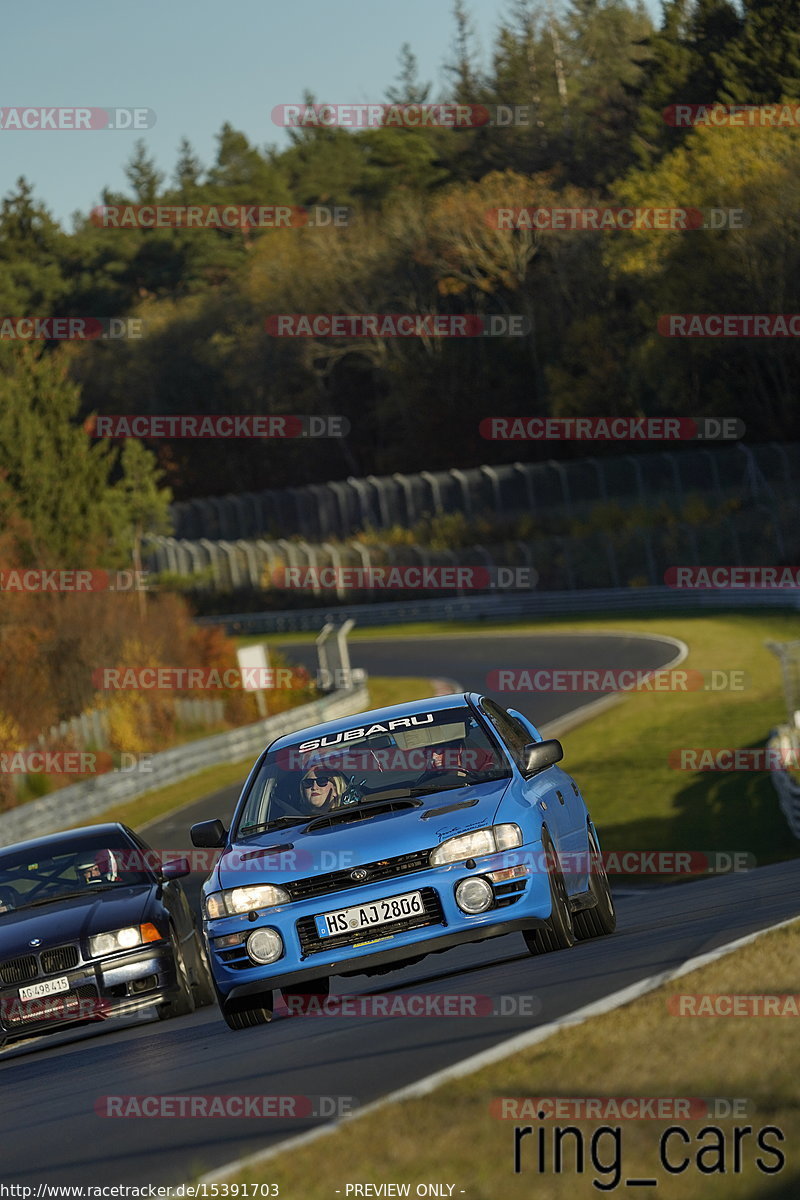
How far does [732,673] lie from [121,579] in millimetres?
19024

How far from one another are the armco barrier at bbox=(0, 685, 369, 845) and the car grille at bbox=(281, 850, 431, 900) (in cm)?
1829

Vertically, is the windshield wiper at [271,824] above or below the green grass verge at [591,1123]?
above

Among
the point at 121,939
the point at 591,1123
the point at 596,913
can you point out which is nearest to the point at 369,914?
the point at 596,913

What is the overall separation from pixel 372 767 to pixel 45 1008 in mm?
3000

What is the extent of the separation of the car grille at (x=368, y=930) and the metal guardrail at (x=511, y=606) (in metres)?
39.9

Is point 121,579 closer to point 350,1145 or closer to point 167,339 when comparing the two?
point 350,1145

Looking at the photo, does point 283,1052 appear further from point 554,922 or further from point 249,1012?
point 554,922

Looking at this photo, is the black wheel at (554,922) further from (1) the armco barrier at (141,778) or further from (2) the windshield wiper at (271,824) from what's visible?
(1) the armco barrier at (141,778)

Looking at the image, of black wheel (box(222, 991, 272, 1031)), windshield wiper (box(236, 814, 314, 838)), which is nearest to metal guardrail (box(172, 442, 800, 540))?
windshield wiper (box(236, 814, 314, 838))

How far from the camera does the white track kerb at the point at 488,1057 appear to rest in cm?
552

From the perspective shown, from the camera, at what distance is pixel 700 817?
2447 centimetres

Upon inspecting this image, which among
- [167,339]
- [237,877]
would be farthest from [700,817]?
[167,339]

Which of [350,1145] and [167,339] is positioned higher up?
[167,339]

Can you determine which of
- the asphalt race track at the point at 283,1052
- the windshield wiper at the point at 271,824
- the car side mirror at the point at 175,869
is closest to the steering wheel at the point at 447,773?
the windshield wiper at the point at 271,824
